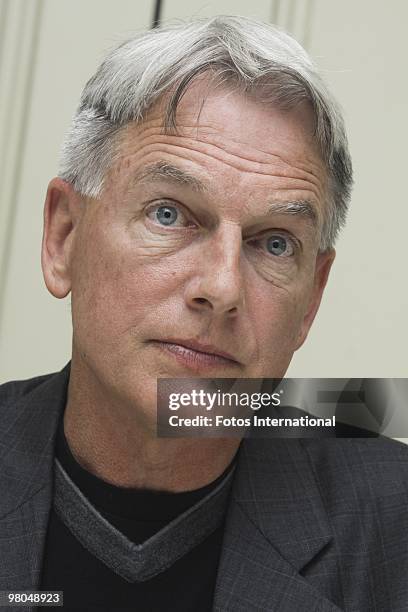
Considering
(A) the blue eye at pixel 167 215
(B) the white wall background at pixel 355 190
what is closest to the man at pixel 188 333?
(A) the blue eye at pixel 167 215

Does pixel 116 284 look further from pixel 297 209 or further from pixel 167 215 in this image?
pixel 297 209

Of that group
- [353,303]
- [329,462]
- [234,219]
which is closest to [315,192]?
[234,219]

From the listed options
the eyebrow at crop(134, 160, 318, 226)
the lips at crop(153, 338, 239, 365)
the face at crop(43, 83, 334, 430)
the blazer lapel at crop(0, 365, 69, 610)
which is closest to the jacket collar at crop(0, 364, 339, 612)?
the blazer lapel at crop(0, 365, 69, 610)

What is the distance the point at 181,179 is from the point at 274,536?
54 cm

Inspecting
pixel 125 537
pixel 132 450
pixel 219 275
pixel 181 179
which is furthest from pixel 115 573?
pixel 181 179

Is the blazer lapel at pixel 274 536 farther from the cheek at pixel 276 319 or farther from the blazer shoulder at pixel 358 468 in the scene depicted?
the cheek at pixel 276 319

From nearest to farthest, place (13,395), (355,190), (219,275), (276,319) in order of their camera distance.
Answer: (219,275) < (276,319) < (13,395) < (355,190)

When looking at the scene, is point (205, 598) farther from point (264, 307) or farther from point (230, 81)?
point (230, 81)

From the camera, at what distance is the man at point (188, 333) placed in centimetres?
129

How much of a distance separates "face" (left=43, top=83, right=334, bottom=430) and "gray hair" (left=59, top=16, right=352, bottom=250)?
0.02 metres

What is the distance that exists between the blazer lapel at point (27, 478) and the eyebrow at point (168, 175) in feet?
1.31

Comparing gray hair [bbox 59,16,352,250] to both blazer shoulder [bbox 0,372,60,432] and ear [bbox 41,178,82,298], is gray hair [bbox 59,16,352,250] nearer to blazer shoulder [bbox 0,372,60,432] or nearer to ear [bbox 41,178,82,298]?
ear [bbox 41,178,82,298]

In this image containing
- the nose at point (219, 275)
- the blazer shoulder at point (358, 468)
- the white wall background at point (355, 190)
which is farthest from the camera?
the white wall background at point (355, 190)

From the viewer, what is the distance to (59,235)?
4.78 ft
